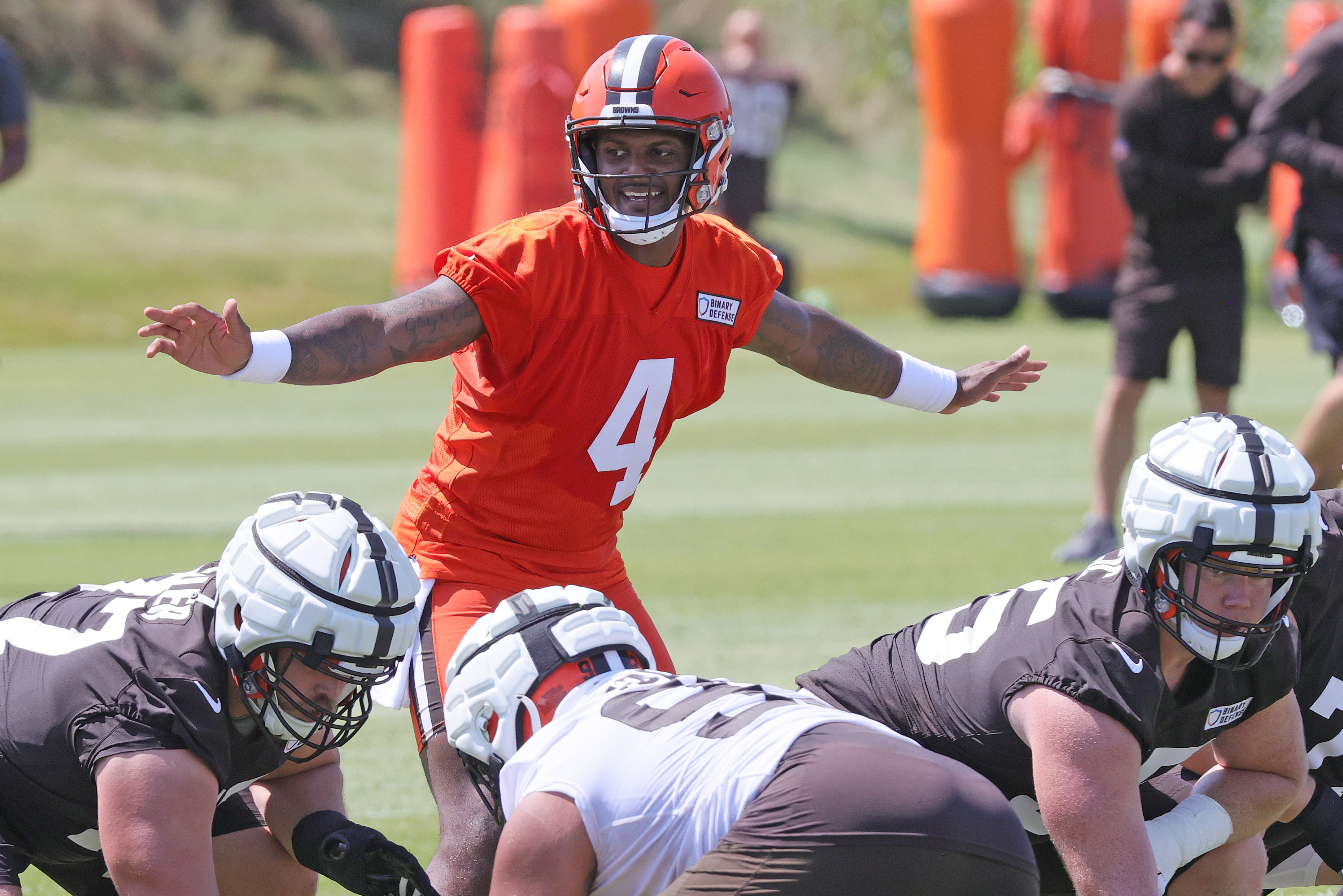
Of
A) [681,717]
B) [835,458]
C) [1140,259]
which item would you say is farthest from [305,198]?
[681,717]

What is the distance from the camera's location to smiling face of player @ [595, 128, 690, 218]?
12.7ft

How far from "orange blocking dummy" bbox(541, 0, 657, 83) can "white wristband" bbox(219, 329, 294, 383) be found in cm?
1728

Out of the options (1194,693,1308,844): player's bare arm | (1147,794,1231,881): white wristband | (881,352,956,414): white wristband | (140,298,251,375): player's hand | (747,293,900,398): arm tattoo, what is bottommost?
(1147,794,1231,881): white wristband

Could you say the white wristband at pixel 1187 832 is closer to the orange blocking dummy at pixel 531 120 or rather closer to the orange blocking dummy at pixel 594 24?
the orange blocking dummy at pixel 531 120

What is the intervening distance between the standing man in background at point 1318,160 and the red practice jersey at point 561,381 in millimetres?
3954

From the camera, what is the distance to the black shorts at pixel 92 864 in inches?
129

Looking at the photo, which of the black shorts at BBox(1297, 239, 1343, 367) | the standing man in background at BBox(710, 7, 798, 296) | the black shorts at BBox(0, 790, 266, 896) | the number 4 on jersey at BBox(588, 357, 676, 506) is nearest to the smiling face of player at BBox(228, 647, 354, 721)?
the black shorts at BBox(0, 790, 266, 896)

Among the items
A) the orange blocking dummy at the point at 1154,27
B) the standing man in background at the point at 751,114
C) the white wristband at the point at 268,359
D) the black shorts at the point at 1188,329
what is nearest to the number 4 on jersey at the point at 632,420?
the white wristband at the point at 268,359

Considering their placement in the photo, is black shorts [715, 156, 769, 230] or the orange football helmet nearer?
the orange football helmet

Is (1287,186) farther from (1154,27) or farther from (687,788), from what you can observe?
(687,788)

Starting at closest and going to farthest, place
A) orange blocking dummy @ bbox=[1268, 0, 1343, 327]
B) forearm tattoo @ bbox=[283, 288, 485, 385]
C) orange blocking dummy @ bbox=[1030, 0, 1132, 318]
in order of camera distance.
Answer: forearm tattoo @ bbox=[283, 288, 485, 385], orange blocking dummy @ bbox=[1268, 0, 1343, 327], orange blocking dummy @ bbox=[1030, 0, 1132, 318]

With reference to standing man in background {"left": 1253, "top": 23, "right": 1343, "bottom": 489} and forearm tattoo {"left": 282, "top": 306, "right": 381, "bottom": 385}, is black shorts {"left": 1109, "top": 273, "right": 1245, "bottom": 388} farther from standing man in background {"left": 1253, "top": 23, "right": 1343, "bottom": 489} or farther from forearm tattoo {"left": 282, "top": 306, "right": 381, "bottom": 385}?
forearm tattoo {"left": 282, "top": 306, "right": 381, "bottom": 385}

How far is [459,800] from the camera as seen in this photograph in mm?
3512

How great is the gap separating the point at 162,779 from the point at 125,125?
2766 cm
